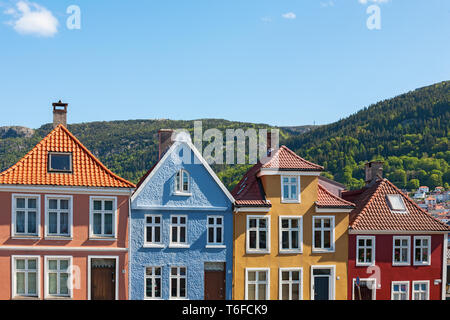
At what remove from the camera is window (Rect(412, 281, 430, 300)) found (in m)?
38.0

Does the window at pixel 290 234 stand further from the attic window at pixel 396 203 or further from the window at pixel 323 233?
the attic window at pixel 396 203

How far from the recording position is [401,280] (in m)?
37.7

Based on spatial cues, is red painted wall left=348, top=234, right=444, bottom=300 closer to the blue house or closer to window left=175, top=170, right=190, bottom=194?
the blue house

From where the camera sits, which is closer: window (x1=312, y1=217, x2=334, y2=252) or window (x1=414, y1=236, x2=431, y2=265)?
window (x1=312, y1=217, x2=334, y2=252)

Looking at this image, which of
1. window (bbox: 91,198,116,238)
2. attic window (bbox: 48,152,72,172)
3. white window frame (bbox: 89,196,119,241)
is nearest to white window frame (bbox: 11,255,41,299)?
white window frame (bbox: 89,196,119,241)

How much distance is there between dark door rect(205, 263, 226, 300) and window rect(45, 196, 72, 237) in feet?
27.3

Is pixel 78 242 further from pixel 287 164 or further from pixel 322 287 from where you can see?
pixel 322 287

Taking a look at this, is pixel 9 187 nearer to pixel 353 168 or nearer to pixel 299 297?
pixel 299 297

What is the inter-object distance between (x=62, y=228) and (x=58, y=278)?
273 cm

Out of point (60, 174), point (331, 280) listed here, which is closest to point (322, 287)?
point (331, 280)

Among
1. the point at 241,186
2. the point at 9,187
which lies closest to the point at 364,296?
the point at 241,186

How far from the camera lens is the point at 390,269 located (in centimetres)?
3759

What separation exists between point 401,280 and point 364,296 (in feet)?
8.91

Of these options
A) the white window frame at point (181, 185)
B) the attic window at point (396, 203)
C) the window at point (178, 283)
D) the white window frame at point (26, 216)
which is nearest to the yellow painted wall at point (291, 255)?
the window at point (178, 283)
